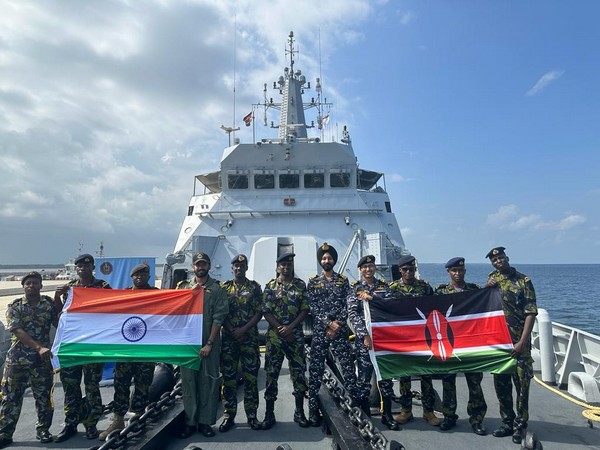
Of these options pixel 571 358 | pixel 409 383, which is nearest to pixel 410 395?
pixel 409 383

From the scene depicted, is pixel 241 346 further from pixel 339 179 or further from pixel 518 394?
pixel 339 179

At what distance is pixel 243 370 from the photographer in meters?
3.80

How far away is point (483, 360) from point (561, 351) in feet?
12.1

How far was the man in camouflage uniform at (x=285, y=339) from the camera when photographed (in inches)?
149

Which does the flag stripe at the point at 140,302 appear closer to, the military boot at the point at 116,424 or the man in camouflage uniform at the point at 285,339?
the man in camouflage uniform at the point at 285,339

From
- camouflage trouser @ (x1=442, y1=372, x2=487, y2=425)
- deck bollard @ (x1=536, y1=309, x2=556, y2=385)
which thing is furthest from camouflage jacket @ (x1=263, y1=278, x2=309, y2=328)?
deck bollard @ (x1=536, y1=309, x2=556, y2=385)

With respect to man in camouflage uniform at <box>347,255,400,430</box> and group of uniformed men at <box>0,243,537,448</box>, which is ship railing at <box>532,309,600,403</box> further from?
man in camouflage uniform at <box>347,255,400,430</box>

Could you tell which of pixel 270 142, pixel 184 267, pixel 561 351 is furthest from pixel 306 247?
pixel 561 351

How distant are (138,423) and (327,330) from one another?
1808mm

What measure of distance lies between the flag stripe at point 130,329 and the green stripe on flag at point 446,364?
1.86 metres

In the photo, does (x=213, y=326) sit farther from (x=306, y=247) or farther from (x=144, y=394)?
(x=306, y=247)

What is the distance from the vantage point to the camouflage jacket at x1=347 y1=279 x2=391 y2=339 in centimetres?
381

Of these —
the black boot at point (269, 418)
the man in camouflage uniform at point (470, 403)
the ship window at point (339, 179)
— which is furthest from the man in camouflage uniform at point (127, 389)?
the ship window at point (339, 179)

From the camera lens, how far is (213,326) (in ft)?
12.1
